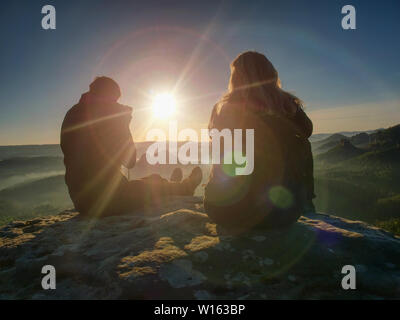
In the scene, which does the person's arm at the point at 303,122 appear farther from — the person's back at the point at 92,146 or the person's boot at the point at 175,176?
the person's boot at the point at 175,176

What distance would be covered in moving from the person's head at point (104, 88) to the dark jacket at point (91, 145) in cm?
11

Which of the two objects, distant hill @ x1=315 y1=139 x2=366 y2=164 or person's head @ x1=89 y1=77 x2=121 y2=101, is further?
distant hill @ x1=315 y1=139 x2=366 y2=164

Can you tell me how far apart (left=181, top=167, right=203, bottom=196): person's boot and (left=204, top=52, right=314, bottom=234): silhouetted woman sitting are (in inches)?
148

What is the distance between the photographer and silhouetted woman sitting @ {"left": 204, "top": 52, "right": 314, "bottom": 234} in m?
3.49

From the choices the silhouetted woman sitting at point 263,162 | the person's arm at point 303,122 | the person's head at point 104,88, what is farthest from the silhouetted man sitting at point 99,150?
the person's arm at point 303,122

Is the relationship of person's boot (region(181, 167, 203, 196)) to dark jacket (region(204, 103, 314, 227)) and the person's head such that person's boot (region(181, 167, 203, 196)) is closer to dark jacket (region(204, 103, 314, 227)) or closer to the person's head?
the person's head

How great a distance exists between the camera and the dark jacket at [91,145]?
5.57m

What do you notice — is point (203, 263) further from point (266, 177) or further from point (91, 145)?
point (91, 145)

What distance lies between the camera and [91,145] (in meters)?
5.58

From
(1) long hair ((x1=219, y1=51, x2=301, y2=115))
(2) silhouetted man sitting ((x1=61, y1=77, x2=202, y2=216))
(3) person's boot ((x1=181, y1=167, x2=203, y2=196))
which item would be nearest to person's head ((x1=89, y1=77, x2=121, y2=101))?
(2) silhouetted man sitting ((x1=61, y1=77, x2=202, y2=216))

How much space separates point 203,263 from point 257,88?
8.52 feet

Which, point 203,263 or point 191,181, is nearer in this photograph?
point 203,263

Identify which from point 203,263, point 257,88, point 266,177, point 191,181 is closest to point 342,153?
point 191,181
